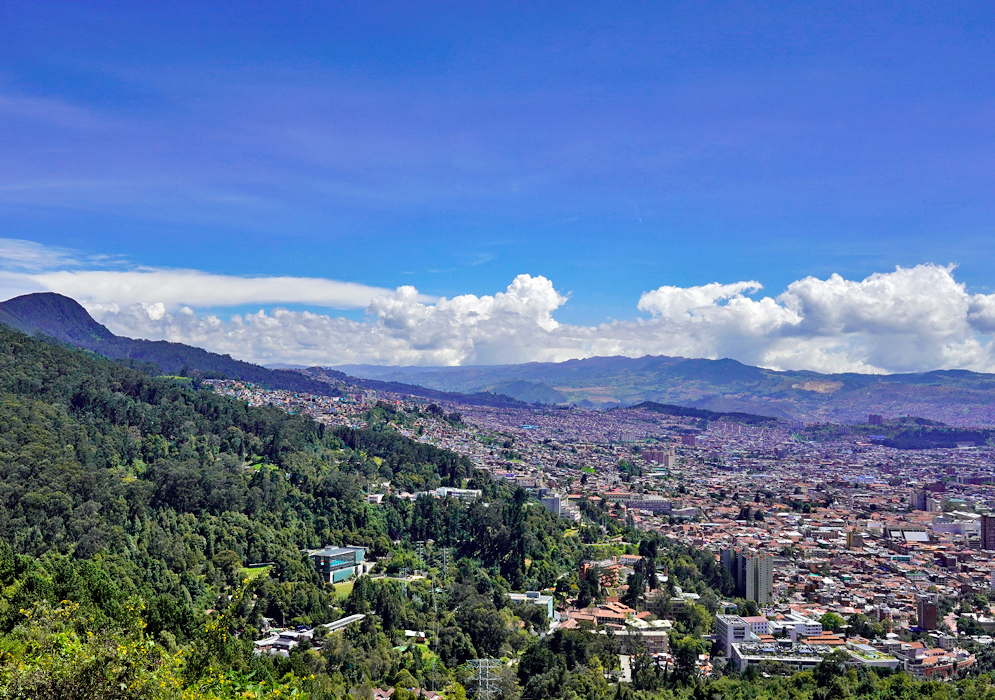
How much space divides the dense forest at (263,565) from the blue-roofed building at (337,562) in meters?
0.85

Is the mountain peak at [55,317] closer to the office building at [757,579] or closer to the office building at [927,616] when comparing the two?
the office building at [757,579]

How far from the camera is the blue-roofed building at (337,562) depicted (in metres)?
33.4

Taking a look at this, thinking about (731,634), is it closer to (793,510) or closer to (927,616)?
(927,616)

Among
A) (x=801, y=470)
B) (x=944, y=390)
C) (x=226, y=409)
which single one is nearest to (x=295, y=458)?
(x=226, y=409)

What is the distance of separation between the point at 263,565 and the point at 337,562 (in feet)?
10.2

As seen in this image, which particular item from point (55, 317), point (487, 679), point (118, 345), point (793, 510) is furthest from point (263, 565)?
point (55, 317)

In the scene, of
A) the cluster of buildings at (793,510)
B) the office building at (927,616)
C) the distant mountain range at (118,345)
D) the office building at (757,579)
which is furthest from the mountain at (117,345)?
the office building at (927,616)

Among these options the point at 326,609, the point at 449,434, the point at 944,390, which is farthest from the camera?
the point at 944,390

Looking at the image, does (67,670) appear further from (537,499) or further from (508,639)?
(537,499)

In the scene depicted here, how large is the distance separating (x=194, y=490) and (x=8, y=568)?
17.4 meters

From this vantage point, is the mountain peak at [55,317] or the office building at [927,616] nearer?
the office building at [927,616]

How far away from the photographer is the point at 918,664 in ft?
82.0

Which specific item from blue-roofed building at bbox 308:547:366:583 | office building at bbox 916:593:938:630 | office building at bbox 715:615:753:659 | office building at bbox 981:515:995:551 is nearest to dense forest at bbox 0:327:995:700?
blue-roofed building at bbox 308:547:366:583

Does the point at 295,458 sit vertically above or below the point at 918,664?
above
